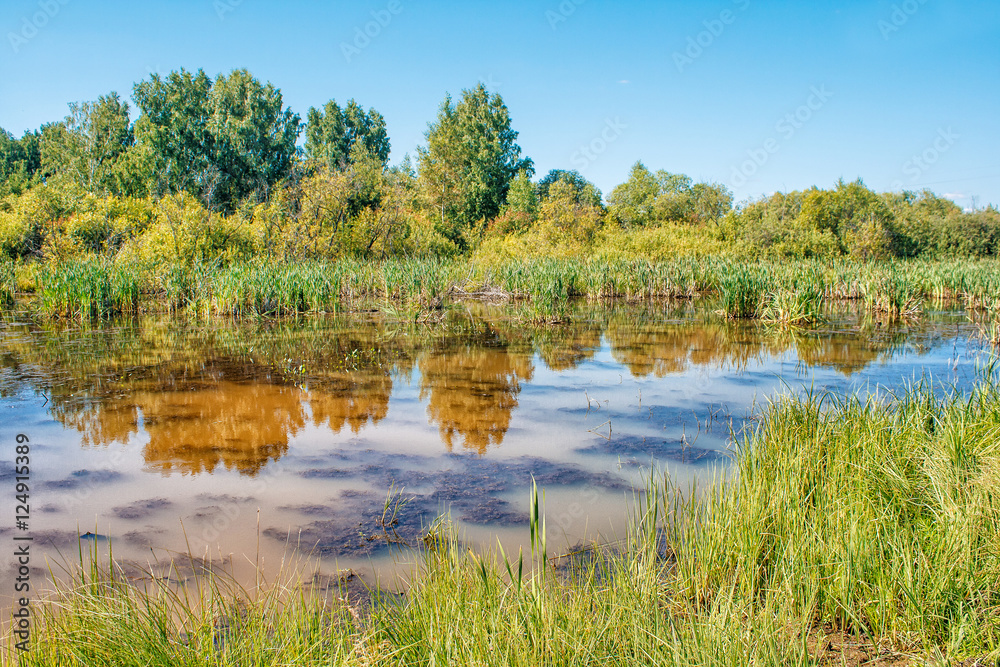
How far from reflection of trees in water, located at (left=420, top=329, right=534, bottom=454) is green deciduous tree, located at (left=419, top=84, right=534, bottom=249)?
109ft

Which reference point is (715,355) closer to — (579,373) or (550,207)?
(579,373)

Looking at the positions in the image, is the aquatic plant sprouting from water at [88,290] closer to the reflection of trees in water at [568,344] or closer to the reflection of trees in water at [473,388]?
the reflection of trees in water at [473,388]

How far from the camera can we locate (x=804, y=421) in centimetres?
401

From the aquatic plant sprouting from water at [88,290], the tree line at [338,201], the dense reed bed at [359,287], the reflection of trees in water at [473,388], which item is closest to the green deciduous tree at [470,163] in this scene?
the tree line at [338,201]

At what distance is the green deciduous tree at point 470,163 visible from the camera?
42.6 meters

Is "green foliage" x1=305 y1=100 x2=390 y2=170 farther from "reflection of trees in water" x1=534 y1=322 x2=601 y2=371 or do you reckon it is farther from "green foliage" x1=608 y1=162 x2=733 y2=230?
"reflection of trees in water" x1=534 y1=322 x2=601 y2=371

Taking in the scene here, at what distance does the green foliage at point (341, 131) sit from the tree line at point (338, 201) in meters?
0.12

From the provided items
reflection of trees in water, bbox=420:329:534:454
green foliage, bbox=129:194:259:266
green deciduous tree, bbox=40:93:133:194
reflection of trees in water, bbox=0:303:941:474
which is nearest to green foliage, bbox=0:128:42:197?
green deciduous tree, bbox=40:93:133:194

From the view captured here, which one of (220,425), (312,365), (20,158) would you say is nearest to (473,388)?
(312,365)

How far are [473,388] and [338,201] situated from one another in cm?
1611

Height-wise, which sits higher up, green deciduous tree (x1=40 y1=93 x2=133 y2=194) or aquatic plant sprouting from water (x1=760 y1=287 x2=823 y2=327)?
green deciduous tree (x1=40 y1=93 x2=133 y2=194)

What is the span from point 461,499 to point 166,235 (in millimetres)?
18144

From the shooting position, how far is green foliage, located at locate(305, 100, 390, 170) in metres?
46.2

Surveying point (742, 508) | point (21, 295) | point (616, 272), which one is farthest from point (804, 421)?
point (21, 295)
